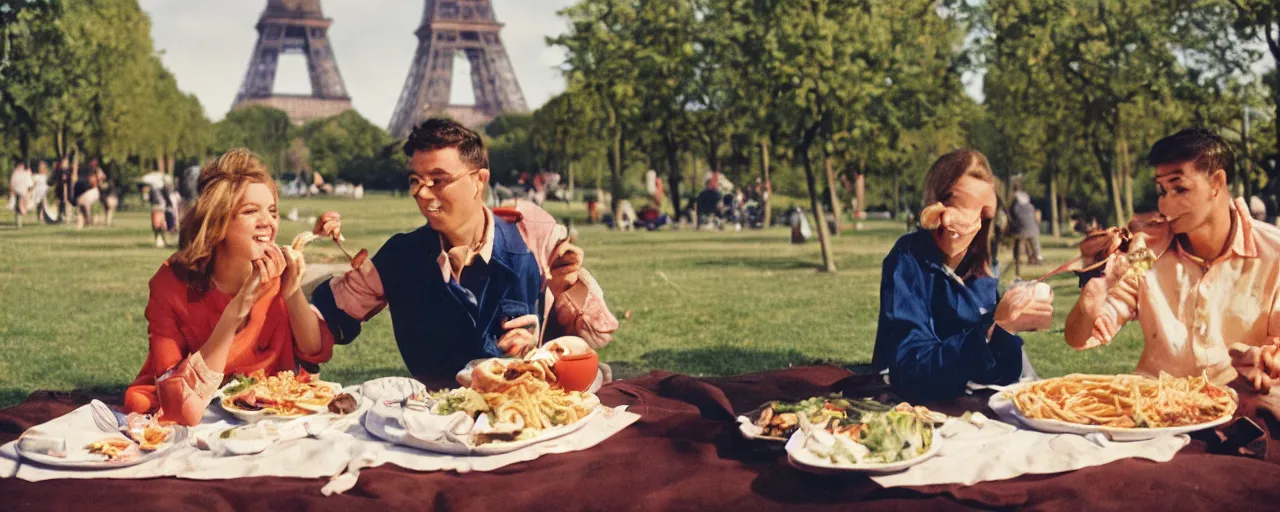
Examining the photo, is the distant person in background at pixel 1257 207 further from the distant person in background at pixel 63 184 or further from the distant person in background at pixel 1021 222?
the distant person in background at pixel 63 184

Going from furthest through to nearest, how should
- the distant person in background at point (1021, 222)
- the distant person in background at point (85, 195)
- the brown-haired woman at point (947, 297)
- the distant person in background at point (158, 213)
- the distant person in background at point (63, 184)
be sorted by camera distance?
the distant person in background at point (63, 184) < the distant person in background at point (85, 195) < the distant person in background at point (158, 213) < the distant person in background at point (1021, 222) < the brown-haired woman at point (947, 297)

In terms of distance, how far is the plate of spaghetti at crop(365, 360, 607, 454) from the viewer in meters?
4.58

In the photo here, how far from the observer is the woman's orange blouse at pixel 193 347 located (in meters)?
4.80

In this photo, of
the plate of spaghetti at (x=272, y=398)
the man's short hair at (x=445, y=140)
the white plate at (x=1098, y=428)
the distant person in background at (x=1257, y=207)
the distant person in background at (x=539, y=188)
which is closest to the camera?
the white plate at (x=1098, y=428)

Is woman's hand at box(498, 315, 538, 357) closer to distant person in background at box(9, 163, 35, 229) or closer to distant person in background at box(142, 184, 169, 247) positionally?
distant person in background at box(142, 184, 169, 247)

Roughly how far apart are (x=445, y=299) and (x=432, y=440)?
4.15ft

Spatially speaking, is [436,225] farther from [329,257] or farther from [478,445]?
[329,257]

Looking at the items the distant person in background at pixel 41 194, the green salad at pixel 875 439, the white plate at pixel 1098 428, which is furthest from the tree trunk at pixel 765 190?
the green salad at pixel 875 439

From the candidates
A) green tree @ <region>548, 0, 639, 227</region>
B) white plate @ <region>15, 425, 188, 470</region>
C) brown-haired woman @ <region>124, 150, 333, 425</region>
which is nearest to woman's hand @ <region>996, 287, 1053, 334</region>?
brown-haired woman @ <region>124, 150, 333, 425</region>

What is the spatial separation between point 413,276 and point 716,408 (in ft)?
4.85

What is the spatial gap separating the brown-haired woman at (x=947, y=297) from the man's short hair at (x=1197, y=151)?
688mm


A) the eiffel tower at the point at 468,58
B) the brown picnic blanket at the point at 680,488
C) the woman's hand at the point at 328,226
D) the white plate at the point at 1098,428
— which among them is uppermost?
the eiffel tower at the point at 468,58

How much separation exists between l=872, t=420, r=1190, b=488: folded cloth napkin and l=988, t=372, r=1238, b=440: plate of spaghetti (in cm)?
5

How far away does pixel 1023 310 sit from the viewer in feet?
15.2
